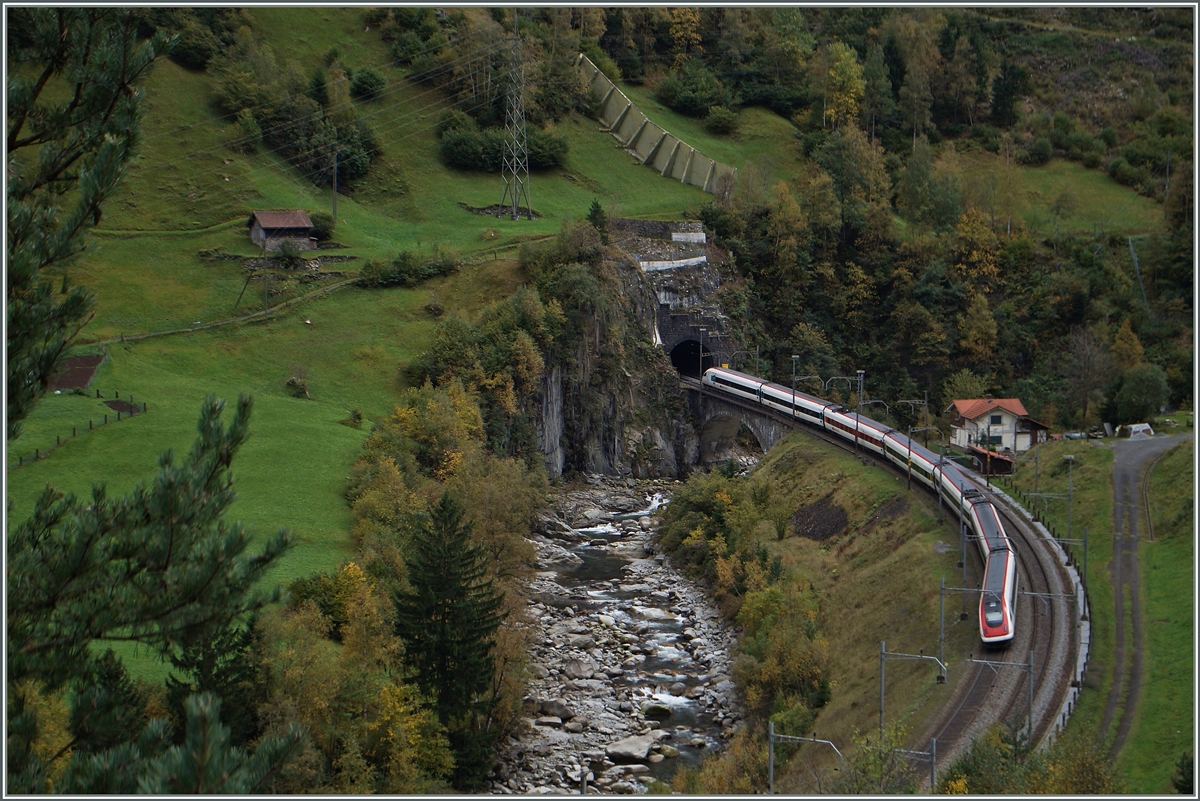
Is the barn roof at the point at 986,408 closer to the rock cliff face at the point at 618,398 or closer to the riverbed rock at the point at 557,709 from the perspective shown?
the rock cliff face at the point at 618,398

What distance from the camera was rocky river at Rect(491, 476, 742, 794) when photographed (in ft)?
130

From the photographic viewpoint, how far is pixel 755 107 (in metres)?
127

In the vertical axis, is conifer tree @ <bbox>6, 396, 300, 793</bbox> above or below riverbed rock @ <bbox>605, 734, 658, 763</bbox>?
above

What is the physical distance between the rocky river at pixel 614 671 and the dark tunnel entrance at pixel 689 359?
29587 millimetres

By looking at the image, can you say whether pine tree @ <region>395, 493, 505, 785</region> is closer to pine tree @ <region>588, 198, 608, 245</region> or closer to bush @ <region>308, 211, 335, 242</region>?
pine tree @ <region>588, 198, 608, 245</region>

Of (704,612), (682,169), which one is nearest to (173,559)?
(704,612)

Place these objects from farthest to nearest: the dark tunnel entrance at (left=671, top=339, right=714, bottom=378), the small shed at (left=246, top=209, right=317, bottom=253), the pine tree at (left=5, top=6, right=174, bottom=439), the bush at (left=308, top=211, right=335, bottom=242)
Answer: the dark tunnel entrance at (left=671, top=339, right=714, bottom=378) → the bush at (left=308, top=211, right=335, bottom=242) → the small shed at (left=246, top=209, right=317, bottom=253) → the pine tree at (left=5, top=6, right=174, bottom=439)

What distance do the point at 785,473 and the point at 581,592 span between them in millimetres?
18302

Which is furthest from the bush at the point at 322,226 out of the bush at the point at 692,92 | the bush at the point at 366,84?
the bush at the point at 692,92

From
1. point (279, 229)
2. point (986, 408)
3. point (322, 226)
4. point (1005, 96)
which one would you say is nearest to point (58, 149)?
point (279, 229)

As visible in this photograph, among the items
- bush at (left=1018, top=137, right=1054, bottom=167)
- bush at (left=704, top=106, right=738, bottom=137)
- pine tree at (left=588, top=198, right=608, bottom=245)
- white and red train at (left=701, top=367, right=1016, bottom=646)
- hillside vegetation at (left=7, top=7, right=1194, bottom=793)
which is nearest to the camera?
hillside vegetation at (left=7, top=7, right=1194, bottom=793)

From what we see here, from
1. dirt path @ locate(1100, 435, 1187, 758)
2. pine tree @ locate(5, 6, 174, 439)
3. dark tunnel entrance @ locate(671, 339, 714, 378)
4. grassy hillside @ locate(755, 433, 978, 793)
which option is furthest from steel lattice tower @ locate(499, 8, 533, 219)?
pine tree @ locate(5, 6, 174, 439)

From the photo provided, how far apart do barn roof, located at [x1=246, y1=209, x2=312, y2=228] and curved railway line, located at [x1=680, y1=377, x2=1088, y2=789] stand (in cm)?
5829

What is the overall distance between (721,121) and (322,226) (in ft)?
171
